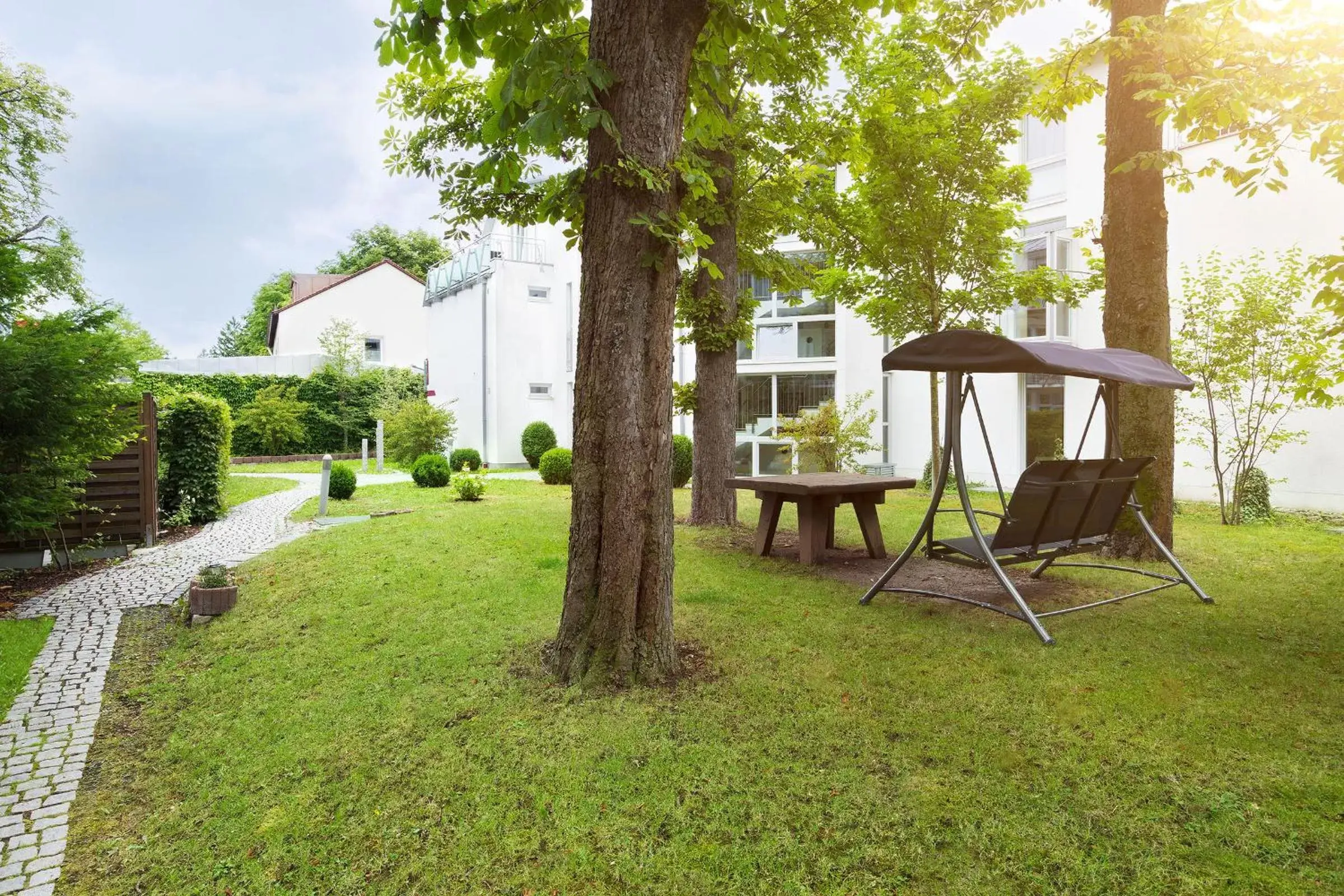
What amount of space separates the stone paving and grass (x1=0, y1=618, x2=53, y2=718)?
49 millimetres

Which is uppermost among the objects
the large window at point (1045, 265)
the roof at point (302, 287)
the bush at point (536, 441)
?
the roof at point (302, 287)

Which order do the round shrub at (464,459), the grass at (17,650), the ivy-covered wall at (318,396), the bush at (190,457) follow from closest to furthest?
the grass at (17,650) < the bush at (190,457) < the round shrub at (464,459) < the ivy-covered wall at (318,396)

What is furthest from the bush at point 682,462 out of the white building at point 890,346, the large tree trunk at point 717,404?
the large tree trunk at point 717,404

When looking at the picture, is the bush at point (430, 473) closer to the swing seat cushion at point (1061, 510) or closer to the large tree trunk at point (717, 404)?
the large tree trunk at point (717, 404)

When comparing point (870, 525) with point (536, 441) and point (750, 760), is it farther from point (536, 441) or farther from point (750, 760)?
point (536, 441)


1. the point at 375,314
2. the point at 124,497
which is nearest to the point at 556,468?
the point at 124,497

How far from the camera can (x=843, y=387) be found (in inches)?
738

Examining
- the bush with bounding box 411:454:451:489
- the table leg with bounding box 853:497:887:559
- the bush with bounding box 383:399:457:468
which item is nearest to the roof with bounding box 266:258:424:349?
the bush with bounding box 383:399:457:468

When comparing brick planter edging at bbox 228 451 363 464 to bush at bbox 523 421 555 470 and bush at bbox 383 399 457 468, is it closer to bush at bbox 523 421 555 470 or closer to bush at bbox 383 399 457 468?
bush at bbox 383 399 457 468

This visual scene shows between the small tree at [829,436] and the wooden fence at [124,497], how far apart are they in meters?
10.9

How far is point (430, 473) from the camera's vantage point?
15.7 metres

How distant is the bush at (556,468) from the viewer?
1709 cm

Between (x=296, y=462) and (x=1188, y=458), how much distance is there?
24422mm

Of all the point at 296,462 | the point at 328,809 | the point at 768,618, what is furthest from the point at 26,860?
the point at 296,462
